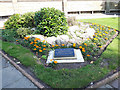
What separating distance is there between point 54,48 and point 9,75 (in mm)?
2210

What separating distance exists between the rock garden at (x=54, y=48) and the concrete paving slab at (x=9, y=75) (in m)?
0.35

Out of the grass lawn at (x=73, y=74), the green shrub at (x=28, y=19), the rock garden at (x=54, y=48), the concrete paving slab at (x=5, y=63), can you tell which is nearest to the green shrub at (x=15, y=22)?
the rock garden at (x=54, y=48)

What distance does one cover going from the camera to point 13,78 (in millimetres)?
3463

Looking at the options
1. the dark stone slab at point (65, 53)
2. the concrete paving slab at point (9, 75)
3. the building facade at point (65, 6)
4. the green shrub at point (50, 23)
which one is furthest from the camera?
the building facade at point (65, 6)

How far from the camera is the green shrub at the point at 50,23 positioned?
615 centimetres

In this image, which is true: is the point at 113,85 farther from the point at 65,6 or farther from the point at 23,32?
the point at 65,6

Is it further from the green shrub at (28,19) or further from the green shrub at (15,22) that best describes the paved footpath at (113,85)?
the green shrub at (15,22)

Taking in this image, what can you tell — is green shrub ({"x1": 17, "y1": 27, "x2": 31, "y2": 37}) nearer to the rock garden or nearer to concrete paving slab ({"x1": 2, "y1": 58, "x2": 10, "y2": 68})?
the rock garden

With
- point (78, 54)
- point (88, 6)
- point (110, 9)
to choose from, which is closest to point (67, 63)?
point (78, 54)

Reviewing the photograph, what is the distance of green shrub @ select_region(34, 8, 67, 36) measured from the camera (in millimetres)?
6151

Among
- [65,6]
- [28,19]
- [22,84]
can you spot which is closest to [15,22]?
[28,19]

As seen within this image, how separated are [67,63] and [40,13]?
376cm

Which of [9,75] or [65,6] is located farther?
[65,6]

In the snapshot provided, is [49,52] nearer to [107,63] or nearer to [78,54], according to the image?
[78,54]
